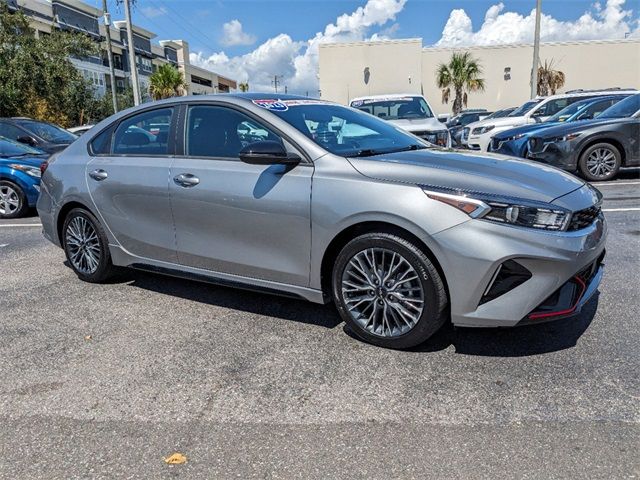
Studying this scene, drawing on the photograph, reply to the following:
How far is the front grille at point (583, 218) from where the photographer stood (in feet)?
9.62

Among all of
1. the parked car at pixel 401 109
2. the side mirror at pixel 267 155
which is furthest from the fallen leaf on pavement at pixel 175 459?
the parked car at pixel 401 109

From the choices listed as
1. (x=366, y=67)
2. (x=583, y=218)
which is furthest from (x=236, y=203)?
(x=366, y=67)

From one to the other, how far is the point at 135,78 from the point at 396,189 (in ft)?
71.5

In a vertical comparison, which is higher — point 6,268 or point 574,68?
point 574,68

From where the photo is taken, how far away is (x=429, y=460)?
224 centimetres

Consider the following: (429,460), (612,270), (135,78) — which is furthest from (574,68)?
(429,460)

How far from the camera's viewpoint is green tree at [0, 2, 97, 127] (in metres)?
21.2

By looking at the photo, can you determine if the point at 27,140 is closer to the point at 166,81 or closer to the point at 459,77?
the point at 166,81

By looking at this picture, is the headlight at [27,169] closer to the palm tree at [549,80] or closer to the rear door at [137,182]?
the rear door at [137,182]

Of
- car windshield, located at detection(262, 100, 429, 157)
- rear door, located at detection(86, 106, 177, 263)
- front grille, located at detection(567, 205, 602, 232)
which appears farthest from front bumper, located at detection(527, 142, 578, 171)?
rear door, located at detection(86, 106, 177, 263)

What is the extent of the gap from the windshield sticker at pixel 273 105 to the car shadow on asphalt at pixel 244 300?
139 cm

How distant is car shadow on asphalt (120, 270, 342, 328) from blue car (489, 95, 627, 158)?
272 inches

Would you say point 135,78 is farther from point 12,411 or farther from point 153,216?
point 12,411

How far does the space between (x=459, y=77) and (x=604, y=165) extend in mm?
30893
